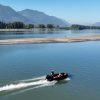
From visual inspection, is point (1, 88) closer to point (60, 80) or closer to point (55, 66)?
point (60, 80)

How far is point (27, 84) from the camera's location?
3341 centimetres

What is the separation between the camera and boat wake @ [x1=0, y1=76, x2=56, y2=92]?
31.7 metres

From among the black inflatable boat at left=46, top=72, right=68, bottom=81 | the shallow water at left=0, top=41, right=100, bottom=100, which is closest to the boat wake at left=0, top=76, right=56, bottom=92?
the shallow water at left=0, top=41, right=100, bottom=100

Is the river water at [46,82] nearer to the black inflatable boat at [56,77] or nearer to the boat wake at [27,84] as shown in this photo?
the boat wake at [27,84]

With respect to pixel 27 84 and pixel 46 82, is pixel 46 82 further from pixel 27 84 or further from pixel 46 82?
pixel 27 84

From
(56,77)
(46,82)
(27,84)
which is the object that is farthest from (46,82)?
(27,84)

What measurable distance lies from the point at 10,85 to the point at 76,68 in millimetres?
15126

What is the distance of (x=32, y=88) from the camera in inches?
1268

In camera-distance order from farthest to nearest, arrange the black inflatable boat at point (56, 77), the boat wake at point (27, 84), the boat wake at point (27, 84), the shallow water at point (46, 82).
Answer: the black inflatable boat at point (56, 77), the boat wake at point (27, 84), the boat wake at point (27, 84), the shallow water at point (46, 82)

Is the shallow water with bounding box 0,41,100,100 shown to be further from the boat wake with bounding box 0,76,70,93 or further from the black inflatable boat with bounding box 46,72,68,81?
the black inflatable boat with bounding box 46,72,68,81

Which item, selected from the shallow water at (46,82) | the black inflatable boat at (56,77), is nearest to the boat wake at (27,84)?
the shallow water at (46,82)

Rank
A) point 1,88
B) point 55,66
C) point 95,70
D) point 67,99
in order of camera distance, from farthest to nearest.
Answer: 1. point 55,66
2. point 95,70
3. point 1,88
4. point 67,99

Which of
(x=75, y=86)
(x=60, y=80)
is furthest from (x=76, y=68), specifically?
(x=75, y=86)

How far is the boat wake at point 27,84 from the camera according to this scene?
3167 cm
